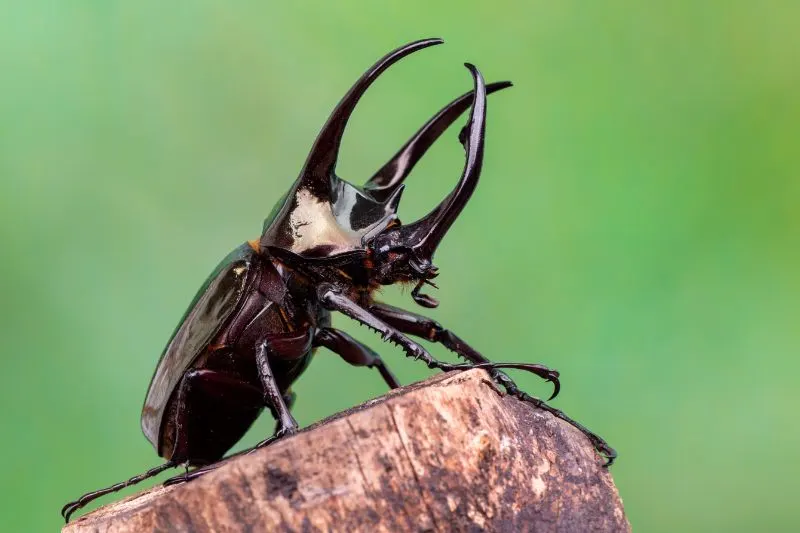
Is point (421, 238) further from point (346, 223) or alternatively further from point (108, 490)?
point (108, 490)

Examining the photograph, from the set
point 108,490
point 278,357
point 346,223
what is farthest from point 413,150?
point 108,490

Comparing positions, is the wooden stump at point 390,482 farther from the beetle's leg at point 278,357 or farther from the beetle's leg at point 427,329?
the beetle's leg at point 427,329

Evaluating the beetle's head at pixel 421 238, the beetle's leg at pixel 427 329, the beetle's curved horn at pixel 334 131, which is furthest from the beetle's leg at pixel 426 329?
the beetle's curved horn at pixel 334 131

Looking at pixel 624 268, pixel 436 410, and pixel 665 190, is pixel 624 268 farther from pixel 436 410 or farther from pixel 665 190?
pixel 436 410

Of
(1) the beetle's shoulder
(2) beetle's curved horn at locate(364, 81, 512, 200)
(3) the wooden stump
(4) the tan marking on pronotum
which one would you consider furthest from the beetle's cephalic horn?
(3) the wooden stump

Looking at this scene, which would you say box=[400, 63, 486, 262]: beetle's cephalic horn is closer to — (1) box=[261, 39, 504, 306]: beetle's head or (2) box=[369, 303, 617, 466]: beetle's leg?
(1) box=[261, 39, 504, 306]: beetle's head

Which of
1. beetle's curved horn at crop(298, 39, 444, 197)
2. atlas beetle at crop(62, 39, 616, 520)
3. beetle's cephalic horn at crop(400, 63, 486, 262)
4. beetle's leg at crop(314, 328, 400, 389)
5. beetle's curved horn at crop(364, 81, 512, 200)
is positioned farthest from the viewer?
beetle's curved horn at crop(364, 81, 512, 200)

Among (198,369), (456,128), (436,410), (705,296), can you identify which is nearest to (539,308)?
(705,296)
